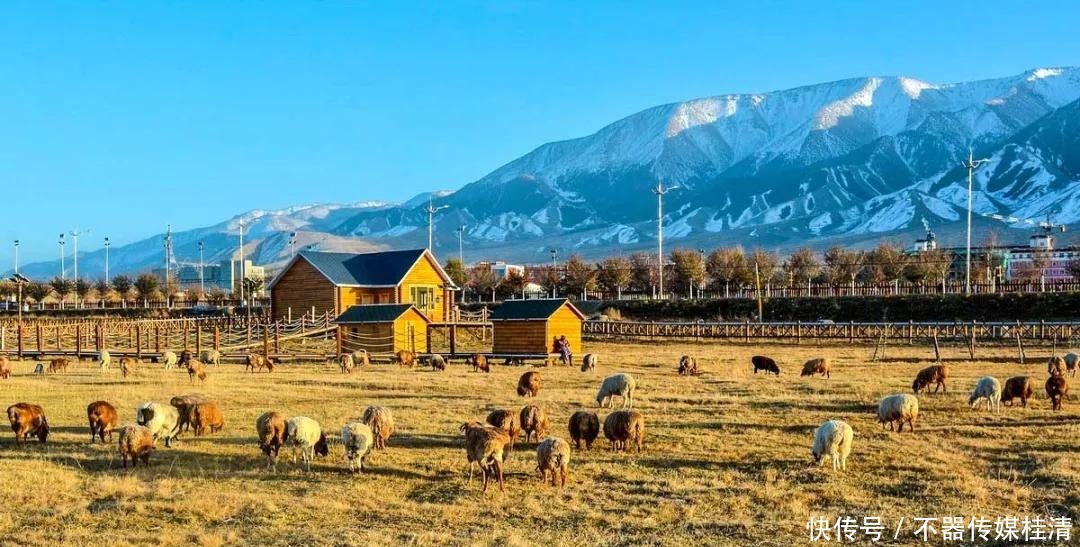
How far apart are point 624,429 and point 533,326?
26.2 meters

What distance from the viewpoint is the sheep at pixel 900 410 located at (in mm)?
19922


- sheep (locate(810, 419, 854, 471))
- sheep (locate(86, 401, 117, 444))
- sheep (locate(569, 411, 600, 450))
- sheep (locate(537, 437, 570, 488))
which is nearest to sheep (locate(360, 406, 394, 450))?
sheep (locate(569, 411, 600, 450))

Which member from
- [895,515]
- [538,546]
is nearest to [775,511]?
[895,515]

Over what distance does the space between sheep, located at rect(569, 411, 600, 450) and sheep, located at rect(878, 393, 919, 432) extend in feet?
20.8

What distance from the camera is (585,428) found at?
18.4 m

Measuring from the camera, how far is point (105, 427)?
1950 centimetres

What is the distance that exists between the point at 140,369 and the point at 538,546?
3060 cm

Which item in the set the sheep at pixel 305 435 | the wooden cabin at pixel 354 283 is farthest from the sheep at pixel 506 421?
the wooden cabin at pixel 354 283

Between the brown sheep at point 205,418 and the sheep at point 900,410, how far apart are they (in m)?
14.0

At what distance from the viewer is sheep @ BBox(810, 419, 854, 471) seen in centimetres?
1648

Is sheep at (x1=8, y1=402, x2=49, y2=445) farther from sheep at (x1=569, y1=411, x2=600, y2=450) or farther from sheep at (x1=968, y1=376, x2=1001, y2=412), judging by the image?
sheep at (x1=968, y1=376, x2=1001, y2=412)

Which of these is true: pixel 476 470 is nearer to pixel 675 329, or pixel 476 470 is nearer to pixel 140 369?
pixel 140 369

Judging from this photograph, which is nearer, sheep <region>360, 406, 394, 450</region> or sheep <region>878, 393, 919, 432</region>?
sheep <region>360, 406, 394, 450</region>

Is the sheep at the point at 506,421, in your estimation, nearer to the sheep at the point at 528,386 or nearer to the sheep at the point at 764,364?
the sheep at the point at 528,386
